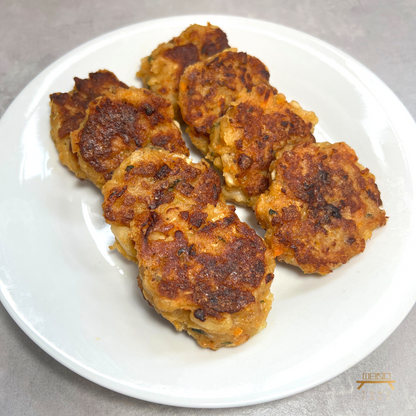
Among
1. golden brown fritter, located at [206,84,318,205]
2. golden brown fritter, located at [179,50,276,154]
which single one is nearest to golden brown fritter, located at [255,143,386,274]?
golden brown fritter, located at [206,84,318,205]

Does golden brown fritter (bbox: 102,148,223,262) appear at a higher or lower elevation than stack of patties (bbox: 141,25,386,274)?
lower

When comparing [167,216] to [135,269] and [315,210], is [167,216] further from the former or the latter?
[315,210]

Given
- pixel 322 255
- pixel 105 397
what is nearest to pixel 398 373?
pixel 322 255

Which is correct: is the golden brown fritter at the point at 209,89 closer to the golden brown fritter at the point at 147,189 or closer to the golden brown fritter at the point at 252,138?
the golden brown fritter at the point at 252,138

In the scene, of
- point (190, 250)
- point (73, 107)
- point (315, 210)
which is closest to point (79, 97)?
point (73, 107)

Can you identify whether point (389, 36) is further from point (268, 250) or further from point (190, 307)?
point (190, 307)

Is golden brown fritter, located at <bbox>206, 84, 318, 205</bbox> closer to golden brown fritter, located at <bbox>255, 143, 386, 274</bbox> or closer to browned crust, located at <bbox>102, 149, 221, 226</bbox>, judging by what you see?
golden brown fritter, located at <bbox>255, 143, 386, 274</bbox>
